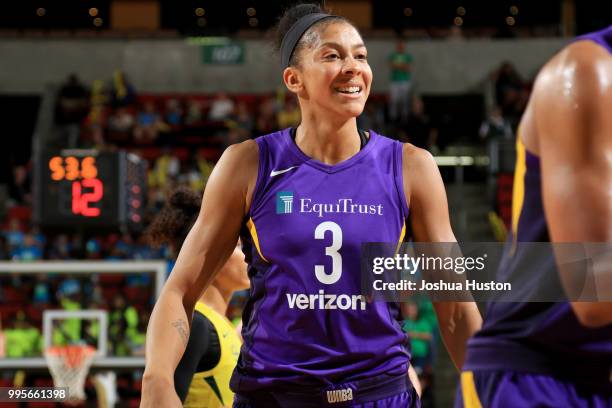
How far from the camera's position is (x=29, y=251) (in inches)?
507

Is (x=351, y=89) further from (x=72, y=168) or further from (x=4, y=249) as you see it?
(x=4, y=249)

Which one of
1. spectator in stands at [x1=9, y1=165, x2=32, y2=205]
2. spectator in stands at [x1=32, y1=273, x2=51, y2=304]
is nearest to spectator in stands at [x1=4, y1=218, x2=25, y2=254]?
spectator in stands at [x1=9, y1=165, x2=32, y2=205]

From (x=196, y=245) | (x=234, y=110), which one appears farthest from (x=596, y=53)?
(x=234, y=110)

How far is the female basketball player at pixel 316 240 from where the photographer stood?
2.55 metres

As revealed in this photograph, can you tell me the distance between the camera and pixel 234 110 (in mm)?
16828

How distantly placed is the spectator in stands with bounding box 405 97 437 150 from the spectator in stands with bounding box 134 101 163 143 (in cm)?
427

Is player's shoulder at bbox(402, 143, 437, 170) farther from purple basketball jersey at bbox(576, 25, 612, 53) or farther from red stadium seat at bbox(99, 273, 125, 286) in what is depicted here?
red stadium seat at bbox(99, 273, 125, 286)

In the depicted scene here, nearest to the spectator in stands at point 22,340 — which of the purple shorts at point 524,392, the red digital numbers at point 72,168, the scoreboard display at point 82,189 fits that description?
the scoreboard display at point 82,189

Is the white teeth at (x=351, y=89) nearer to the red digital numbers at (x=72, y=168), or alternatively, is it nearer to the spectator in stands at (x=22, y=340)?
the spectator in stands at (x=22, y=340)

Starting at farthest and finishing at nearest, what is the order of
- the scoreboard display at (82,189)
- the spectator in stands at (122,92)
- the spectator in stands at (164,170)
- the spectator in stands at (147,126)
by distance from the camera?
1. the spectator in stands at (122,92)
2. the spectator in stands at (147,126)
3. the spectator in stands at (164,170)
4. the scoreboard display at (82,189)

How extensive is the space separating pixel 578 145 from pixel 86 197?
834cm

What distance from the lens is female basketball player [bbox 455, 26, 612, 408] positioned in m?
1.54

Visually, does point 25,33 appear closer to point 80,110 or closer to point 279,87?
point 80,110

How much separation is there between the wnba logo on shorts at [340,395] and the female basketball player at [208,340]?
2.95ft
